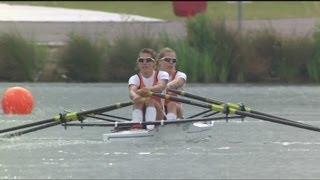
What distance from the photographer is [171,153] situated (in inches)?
471

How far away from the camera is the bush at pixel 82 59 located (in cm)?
2244

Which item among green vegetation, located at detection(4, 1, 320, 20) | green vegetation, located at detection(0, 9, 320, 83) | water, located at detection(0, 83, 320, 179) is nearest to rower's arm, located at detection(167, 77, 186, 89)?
water, located at detection(0, 83, 320, 179)

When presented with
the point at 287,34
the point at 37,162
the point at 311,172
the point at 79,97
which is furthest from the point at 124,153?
the point at 287,34

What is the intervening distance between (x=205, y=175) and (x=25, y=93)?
6.53 meters

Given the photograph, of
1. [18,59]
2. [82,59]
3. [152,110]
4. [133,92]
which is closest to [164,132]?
[152,110]

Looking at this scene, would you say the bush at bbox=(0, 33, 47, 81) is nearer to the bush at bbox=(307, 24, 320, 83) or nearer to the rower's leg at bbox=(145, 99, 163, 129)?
the bush at bbox=(307, 24, 320, 83)

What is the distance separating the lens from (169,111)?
44.4 ft

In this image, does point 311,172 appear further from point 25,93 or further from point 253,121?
point 25,93

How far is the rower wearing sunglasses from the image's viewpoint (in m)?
12.9

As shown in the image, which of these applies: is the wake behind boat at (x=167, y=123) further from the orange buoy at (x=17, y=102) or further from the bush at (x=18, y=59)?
the bush at (x=18, y=59)

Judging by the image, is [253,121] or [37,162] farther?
[253,121]

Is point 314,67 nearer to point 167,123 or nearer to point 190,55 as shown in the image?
point 190,55

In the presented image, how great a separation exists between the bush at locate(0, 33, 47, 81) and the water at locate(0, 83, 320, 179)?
5275 mm

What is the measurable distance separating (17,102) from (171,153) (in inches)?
190
